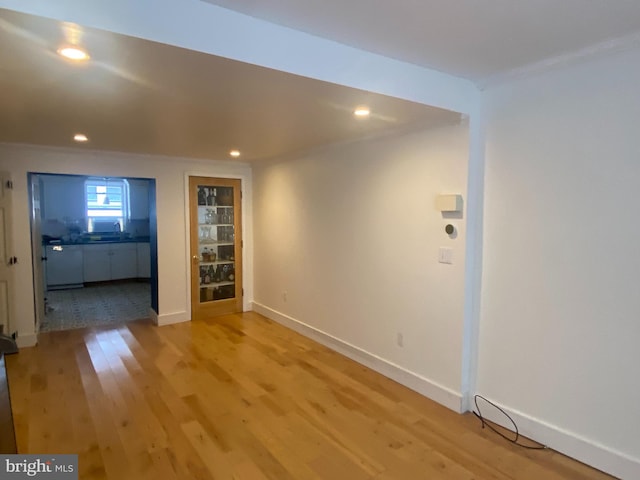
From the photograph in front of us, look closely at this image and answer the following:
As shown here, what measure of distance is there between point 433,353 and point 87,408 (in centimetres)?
285

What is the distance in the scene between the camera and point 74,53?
1.86 m

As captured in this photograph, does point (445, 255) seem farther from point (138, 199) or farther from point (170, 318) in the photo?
point (138, 199)

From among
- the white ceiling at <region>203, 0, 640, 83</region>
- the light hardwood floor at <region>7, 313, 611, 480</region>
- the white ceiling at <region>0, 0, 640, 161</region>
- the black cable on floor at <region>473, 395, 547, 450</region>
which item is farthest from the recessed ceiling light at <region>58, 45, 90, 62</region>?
the black cable on floor at <region>473, 395, 547, 450</region>

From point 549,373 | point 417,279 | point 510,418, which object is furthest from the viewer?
point 417,279

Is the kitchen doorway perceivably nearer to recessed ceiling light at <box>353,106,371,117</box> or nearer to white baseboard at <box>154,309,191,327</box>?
white baseboard at <box>154,309,191,327</box>

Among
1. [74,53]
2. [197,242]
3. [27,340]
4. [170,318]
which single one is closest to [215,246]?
[197,242]

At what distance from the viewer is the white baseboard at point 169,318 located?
5.36 m

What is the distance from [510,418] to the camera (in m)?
2.77

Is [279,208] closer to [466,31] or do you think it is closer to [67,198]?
[466,31]

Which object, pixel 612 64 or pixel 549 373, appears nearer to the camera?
pixel 612 64

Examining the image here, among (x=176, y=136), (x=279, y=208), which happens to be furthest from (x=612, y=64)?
(x=279, y=208)

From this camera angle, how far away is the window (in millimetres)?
8617

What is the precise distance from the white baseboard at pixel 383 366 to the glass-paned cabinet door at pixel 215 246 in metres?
1.03

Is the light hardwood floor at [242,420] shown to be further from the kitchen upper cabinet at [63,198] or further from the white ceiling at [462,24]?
the kitchen upper cabinet at [63,198]
